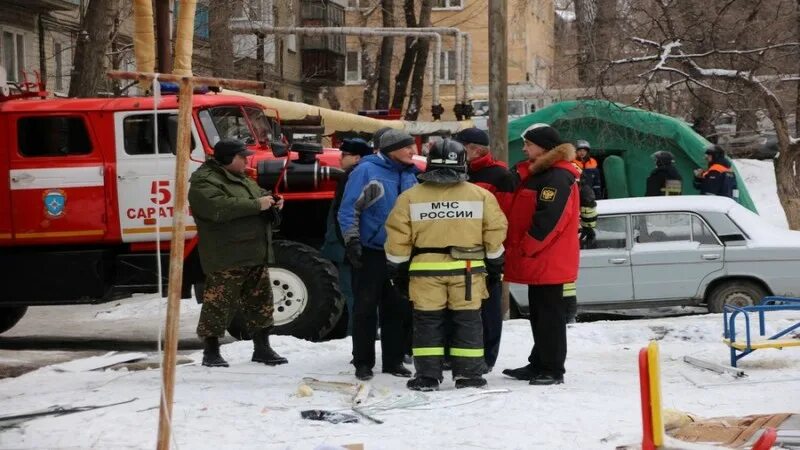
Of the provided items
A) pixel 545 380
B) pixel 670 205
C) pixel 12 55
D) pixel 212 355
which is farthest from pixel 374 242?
pixel 12 55

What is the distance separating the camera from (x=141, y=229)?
11281 millimetres

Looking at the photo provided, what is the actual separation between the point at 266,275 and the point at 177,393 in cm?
144

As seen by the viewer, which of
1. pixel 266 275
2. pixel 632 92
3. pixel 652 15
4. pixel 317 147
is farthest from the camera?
pixel 632 92

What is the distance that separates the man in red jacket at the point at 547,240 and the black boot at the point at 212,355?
2.23 meters

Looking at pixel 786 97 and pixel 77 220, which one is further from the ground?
pixel 786 97

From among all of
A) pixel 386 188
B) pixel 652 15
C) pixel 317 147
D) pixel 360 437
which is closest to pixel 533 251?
pixel 386 188

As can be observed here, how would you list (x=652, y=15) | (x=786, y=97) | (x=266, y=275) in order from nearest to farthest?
1. (x=266, y=275)
2. (x=652, y=15)
3. (x=786, y=97)

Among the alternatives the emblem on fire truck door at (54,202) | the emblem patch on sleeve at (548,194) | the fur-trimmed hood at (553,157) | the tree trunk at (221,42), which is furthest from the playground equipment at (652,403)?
the tree trunk at (221,42)

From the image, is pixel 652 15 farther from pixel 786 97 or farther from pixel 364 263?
pixel 364 263

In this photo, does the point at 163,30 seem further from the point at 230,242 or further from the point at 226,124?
the point at 230,242

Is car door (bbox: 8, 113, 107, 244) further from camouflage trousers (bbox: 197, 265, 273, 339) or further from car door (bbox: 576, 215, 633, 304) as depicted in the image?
car door (bbox: 576, 215, 633, 304)

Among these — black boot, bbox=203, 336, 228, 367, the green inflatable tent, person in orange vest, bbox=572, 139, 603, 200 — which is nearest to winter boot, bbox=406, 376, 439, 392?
black boot, bbox=203, 336, 228, 367

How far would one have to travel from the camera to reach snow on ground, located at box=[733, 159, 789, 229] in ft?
90.8

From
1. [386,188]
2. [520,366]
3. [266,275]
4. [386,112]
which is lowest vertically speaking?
[520,366]
